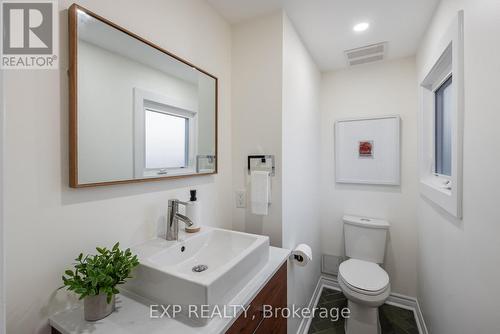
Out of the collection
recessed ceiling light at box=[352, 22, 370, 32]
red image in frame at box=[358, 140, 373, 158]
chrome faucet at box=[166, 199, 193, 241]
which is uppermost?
recessed ceiling light at box=[352, 22, 370, 32]

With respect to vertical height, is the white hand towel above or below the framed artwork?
below

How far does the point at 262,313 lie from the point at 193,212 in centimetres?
58

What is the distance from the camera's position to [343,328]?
1871 millimetres

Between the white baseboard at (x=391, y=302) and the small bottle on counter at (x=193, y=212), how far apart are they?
124 cm

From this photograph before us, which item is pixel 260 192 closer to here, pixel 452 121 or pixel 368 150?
pixel 452 121

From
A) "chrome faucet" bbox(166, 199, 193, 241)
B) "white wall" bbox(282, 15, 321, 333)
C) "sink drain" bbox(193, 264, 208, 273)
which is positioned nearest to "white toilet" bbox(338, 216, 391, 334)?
"white wall" bbox(282, 15, 321, 333)

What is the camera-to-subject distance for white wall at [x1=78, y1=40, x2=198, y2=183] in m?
0.82

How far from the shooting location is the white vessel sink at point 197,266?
75 centimetres

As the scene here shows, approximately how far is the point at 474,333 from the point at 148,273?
1.34 metres

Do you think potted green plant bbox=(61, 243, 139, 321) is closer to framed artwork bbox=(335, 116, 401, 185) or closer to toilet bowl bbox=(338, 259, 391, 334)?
toilet bowl bbox=(338, 259, 391, 334)

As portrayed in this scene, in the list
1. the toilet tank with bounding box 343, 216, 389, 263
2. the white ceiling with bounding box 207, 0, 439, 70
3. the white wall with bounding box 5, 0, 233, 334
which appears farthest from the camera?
the toilet tank with bounding box 343, 216, 389, 263

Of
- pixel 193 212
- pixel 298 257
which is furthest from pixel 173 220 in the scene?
pixel 298 257

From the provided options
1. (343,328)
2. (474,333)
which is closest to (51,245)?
(474,333)

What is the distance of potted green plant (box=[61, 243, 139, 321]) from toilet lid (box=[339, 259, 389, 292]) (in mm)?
1592
